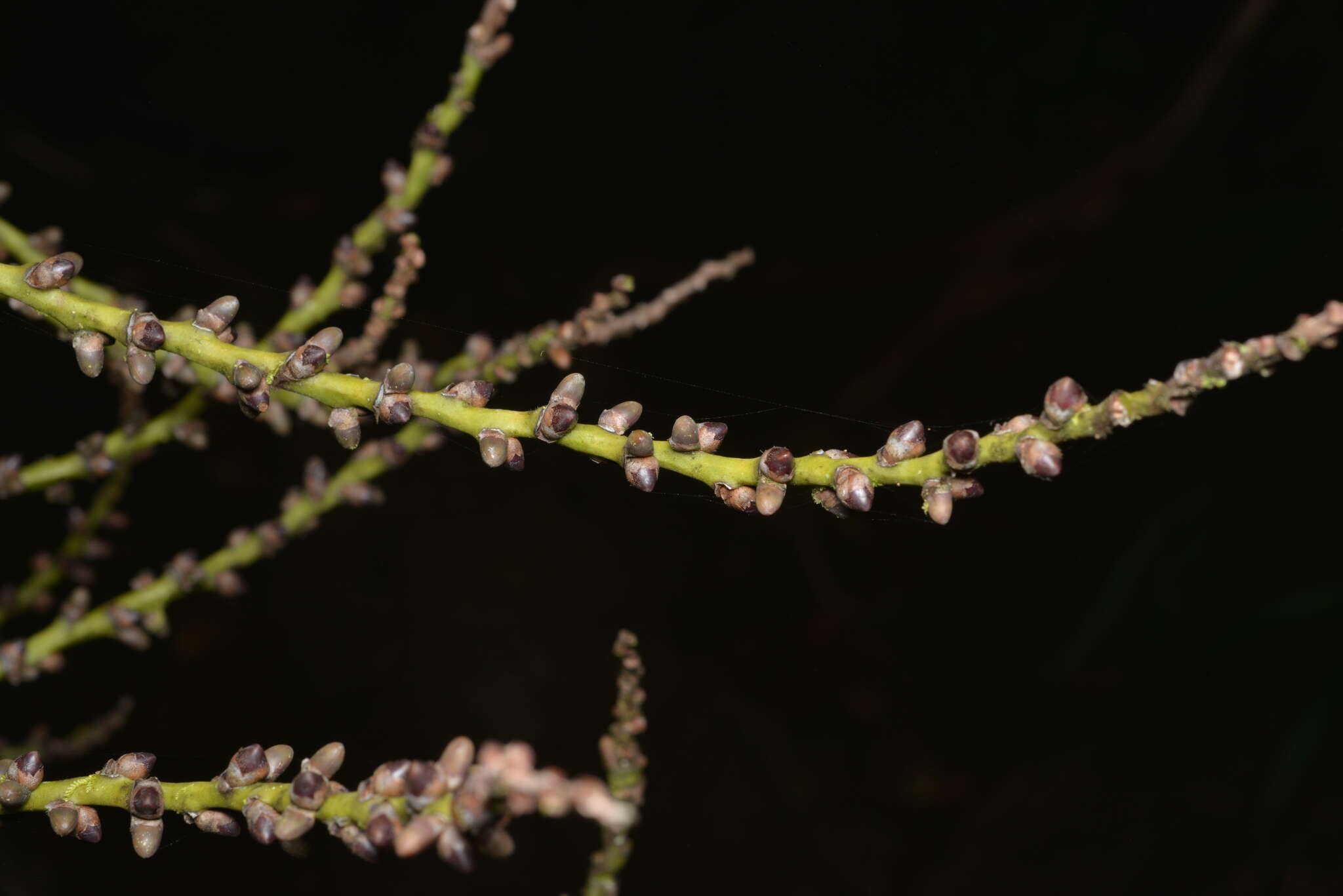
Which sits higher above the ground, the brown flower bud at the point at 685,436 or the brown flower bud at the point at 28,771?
the brown flower bud at the point at 685,436

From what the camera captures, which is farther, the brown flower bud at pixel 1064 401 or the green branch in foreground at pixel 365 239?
the green branch in foreground at pixel 365 239

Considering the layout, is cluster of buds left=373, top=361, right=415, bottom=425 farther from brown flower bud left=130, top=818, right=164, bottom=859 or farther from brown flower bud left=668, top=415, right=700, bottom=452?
brown flower bud left=130, top=818, right=164, bottom=859

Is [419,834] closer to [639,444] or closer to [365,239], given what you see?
[639,444]

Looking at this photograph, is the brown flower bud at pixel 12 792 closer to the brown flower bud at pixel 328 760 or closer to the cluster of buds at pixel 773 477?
the brown flower bud at pixel 328 760

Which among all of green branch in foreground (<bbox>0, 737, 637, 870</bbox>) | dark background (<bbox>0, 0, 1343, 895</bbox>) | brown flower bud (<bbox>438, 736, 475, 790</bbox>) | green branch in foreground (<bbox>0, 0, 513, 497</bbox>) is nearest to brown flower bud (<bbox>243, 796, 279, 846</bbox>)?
green branch in foreground (<bbox>0, 737, 637, 870</bbox>)

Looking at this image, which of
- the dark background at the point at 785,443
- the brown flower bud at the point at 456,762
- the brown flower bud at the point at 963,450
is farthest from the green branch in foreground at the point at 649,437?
the dark background at the point at 785,443

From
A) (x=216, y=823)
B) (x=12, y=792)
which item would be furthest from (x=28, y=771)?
(x=216, y=823)
